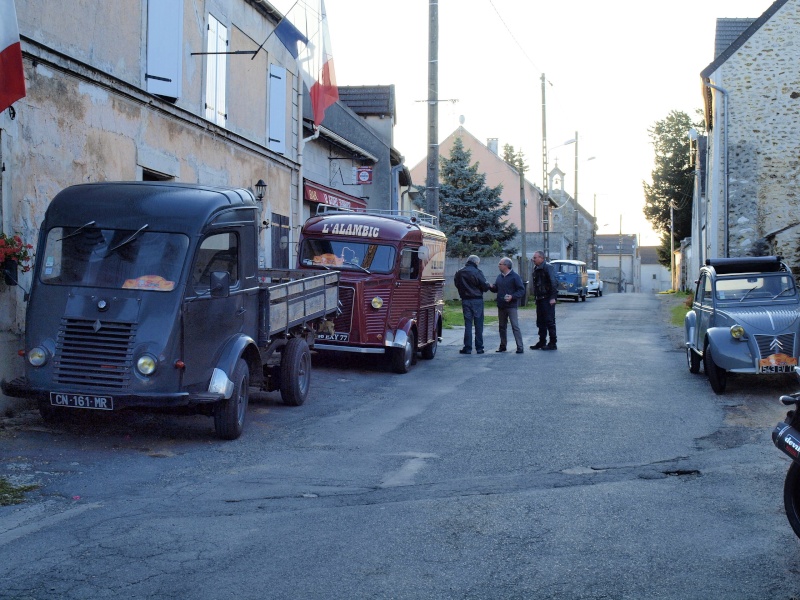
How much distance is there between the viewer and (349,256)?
14.9 metres

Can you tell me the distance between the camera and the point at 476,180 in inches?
1886

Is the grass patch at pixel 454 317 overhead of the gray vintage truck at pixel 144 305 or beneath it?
beneath

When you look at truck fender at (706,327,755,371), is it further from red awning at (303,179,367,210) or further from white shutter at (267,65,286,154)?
red awning at (303,179,367,210)

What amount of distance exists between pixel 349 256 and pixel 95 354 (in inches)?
275

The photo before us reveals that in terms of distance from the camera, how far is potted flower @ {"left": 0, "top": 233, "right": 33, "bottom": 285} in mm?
9586

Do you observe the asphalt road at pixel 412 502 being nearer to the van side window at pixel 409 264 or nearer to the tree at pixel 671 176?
the van side window at pixel 409 264

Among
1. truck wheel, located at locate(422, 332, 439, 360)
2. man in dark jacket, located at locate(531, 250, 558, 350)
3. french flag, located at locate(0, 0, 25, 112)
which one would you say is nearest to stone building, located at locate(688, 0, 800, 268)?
man in dark jacket, located at locate(531, 250, 558, 350)

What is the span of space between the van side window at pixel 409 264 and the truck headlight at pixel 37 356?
24.2ft

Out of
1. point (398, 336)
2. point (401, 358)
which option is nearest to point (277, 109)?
point (398, 336)

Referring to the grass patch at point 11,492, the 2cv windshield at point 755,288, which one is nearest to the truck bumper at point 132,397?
the grass patch at point 11,492

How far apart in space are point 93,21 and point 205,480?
778 cm

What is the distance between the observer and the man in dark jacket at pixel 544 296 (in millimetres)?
18562

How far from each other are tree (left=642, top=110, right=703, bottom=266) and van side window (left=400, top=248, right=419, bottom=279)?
5709 centimetres

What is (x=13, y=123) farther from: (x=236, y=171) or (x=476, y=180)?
(x=476, y=180)
